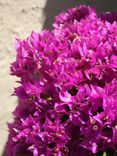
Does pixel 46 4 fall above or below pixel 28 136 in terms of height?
above

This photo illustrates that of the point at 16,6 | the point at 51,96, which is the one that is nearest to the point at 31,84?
the point at 51,96

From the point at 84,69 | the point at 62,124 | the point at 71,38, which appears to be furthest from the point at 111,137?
the point at 71,38

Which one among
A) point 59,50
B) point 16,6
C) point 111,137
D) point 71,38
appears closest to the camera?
point 111,137

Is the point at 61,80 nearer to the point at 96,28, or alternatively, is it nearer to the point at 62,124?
the point at 62,124

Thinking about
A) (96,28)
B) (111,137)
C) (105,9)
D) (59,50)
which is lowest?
(111,137)

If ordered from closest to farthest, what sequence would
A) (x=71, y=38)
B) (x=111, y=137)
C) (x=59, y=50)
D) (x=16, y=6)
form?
1. (x=111, y=137)
2. (x=59, y=50)
3. (x=71, y=38)
4. (x=16, y=6)

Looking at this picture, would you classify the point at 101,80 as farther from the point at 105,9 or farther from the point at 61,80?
the point at 105,9

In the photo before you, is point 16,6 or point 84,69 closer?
point 84,69
